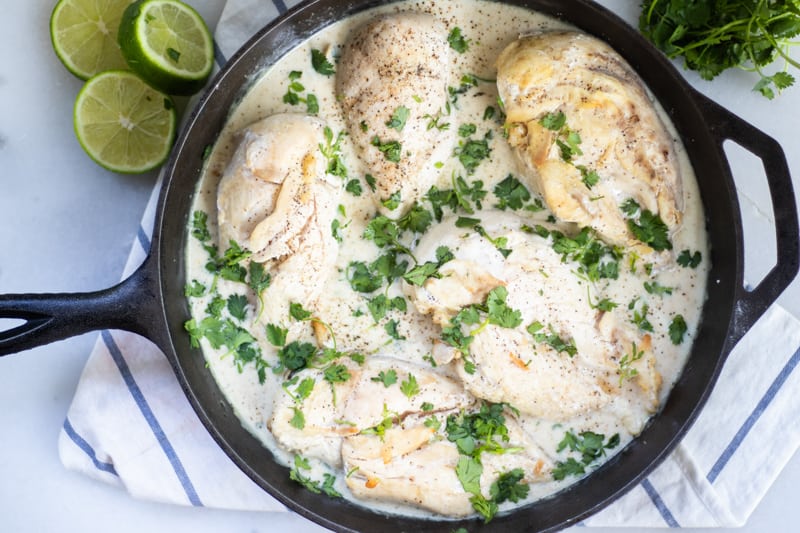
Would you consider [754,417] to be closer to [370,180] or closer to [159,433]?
[370,180]

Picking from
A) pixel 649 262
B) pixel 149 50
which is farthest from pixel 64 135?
pixel 649 262

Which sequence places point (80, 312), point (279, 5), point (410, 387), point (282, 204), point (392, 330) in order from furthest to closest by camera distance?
point (279, 5) → point (392, 330) → point (410, 387) → point (282, 204) → point (80, 312)

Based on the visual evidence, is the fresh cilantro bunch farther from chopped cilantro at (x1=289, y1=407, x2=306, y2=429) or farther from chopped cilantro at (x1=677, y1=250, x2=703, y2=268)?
chopped cilantro at (x1=289, y1=407, x2=306, y2=429)

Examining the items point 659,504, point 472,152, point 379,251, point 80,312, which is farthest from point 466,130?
point 659,504

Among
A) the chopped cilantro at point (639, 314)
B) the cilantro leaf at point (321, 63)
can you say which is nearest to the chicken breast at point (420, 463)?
the chopped cilantro at point (639, 314)

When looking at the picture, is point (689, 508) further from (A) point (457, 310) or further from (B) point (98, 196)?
(B) point (98, 196)

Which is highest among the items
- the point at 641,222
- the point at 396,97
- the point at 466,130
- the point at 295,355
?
the point at 396,97

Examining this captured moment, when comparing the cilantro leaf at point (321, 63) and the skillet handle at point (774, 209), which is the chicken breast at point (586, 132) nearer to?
the skillet handle at point (774, 209)
